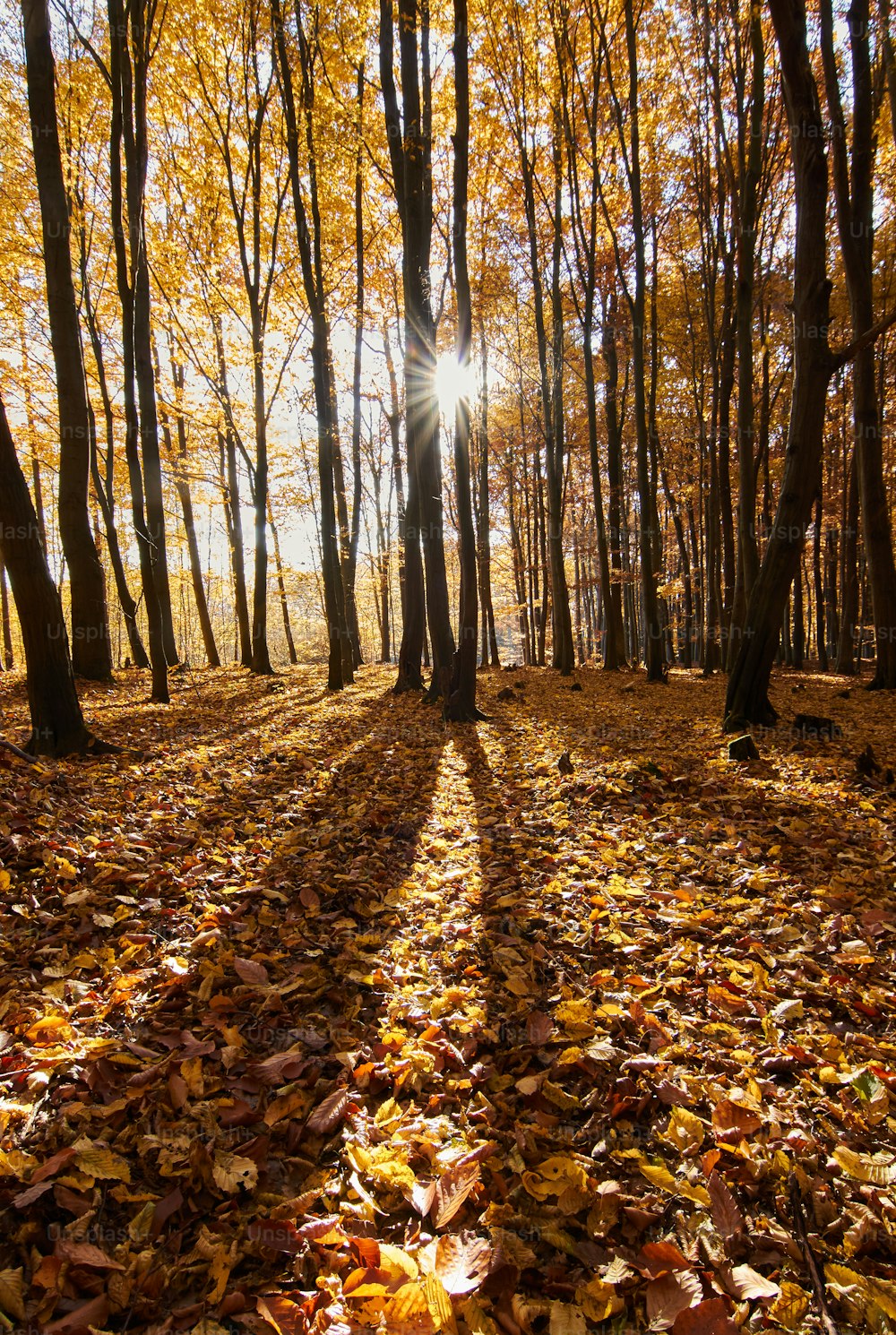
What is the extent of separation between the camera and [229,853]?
382cm

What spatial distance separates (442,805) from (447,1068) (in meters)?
2.91

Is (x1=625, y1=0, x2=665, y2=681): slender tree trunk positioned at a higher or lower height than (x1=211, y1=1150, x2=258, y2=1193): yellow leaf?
higher

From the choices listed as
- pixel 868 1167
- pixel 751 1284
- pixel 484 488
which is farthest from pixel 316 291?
pixel 751 1284

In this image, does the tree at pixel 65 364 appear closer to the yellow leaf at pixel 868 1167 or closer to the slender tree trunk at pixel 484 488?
the yellow leaf at pixel 868 1167

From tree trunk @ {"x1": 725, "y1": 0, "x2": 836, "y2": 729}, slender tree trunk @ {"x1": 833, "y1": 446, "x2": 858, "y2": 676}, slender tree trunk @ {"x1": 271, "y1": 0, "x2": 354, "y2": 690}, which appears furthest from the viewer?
slender tree trunk @ {"x1": 833, "y1": 446, "x2": 858, "y2": 676}

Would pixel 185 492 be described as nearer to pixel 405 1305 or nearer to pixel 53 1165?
pixel 53 1165

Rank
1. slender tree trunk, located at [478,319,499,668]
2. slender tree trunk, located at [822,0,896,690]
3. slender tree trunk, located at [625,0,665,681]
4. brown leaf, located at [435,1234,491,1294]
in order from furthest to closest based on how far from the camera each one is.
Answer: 1. slender tree trunk, located at [478,319,499,668]
2. slender tree trunk, located at [625,0,665,681]
3. slender tree trunk, located at [822,0,896,690]
4. brown leaf, located at [435,1234,491,1294]

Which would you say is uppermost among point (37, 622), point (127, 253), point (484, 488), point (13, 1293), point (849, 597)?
point (127, 253)

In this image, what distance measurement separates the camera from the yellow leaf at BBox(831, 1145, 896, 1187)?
5.21 ft

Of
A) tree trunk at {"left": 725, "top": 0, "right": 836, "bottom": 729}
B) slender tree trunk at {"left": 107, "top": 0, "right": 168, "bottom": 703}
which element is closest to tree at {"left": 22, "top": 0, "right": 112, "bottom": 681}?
slender tree trunk at {"left": 107, "top": 0, "right": 168, "bottom": 703}

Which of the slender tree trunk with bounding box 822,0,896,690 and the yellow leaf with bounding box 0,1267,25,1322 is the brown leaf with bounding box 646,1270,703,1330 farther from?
the slender tree trunk with bounding box 822,0,896,690

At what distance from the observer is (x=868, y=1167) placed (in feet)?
5.30

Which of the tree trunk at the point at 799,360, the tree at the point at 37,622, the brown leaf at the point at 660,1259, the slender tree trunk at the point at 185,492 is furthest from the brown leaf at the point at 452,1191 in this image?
the slender tree trunk at the point at 185,492

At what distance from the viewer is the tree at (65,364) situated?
229 inches
